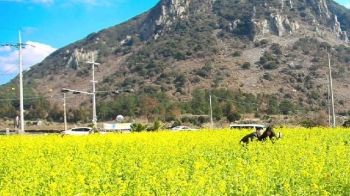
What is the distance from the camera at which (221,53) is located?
88500mm

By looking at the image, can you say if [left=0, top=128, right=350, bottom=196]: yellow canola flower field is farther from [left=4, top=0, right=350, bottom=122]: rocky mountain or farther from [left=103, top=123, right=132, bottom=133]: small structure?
[left=4, top=0, right=350, bottom=122]: rocky mountain

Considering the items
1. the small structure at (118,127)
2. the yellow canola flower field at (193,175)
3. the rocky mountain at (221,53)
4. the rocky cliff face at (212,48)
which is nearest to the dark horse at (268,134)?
the yellow canola flower field at (193,175)

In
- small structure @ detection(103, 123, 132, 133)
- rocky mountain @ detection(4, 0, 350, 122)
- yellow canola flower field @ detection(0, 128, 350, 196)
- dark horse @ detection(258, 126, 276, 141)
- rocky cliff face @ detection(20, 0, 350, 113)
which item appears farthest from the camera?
rocky cliff face @ detection(20, 0, 350, 113)

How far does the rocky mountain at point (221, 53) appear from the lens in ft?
240

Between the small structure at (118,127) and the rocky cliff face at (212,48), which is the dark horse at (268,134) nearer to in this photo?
the small structure at (118,127)

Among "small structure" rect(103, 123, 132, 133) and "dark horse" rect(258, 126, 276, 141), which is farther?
"small structure" rect(103, 123, 132, 133)

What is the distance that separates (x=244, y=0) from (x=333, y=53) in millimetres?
34757

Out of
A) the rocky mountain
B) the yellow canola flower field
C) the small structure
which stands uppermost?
the rocky mountain

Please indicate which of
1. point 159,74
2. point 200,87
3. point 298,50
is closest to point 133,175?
point 200,87

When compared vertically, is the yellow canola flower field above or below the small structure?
below

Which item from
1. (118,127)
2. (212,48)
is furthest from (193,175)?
(212,48)

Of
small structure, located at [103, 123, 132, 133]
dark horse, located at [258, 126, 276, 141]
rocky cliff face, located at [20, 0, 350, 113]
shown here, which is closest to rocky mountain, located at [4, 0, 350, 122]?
→ rocky cliff face, located at [20, 0, 350, 113]

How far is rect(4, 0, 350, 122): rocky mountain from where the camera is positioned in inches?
2874

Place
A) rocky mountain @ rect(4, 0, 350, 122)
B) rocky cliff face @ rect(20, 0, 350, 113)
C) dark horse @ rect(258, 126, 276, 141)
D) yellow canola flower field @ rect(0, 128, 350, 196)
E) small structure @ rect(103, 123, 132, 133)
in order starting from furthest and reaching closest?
rocky cliff face @ rect(20, 0, 350, 113) → rocky mountain @ rect(4, 0, 350, 122) → small structure @ rect(103, 123, 132, 133) → dark horse @ rect(258, 126, 276, 141) → yellow canola flower field @ rect(0, 128, 350, 196)
